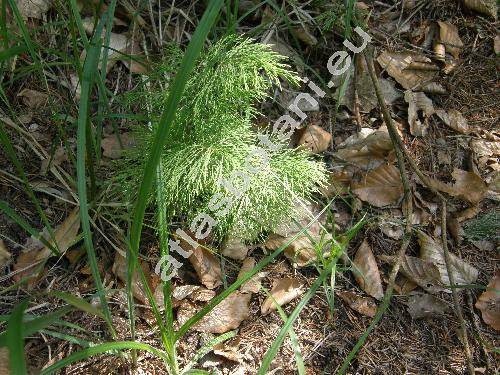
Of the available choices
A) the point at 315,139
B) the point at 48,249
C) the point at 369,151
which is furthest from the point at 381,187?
the point at 48,249

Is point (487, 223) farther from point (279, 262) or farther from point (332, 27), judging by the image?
point (332, 27)

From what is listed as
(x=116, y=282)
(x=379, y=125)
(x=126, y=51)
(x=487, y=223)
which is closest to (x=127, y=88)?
(x=126, y=51)

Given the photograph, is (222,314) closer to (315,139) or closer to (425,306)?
(425,306)

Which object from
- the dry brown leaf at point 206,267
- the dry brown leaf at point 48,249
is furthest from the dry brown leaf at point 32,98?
the dry brown leaf at point 206,267

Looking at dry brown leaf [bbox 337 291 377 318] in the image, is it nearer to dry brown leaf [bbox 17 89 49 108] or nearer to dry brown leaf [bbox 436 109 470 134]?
dry brown leaf [bbox 436 109 470 134]

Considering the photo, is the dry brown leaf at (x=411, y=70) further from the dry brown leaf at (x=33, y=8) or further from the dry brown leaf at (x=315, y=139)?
the dry brown leaf at (x=33, y=8)

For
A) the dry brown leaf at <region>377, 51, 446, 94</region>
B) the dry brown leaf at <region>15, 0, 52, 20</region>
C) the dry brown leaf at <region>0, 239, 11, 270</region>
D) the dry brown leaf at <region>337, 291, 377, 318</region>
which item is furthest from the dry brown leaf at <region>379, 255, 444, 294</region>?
the dry brown leaf at <region>15, 0, 52, 20</region>
